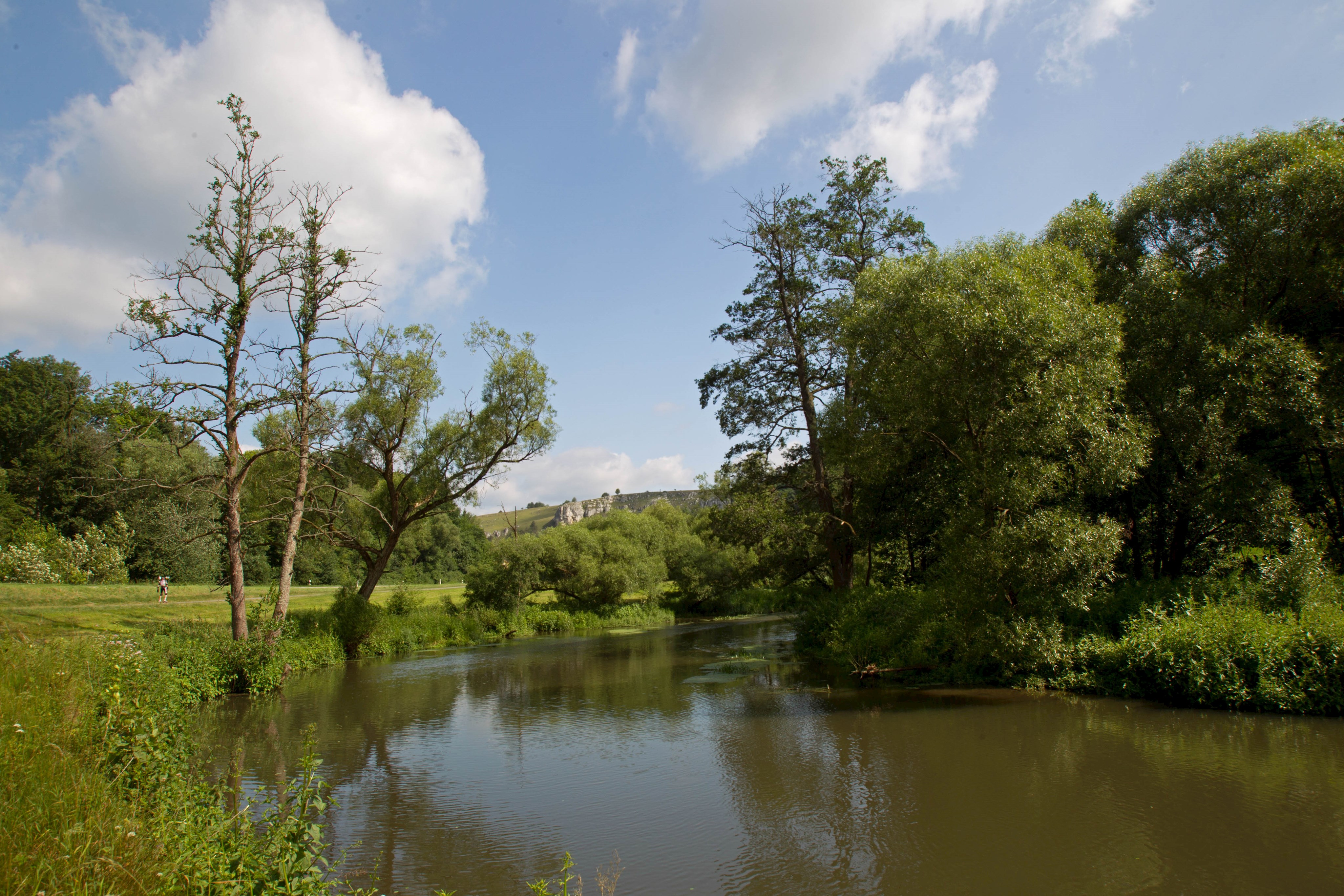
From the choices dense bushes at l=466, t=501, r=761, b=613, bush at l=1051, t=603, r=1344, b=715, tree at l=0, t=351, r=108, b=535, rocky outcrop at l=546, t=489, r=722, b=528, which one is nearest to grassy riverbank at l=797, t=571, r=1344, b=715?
bush at l=1051, t=603, r=1344, b=715

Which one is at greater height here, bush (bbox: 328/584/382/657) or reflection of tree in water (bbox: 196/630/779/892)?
bush (bbox: 328/584/382/657)

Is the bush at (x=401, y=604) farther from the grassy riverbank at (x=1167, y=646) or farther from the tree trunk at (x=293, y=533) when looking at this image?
the grassy riverbank at (x=1167, y=646)

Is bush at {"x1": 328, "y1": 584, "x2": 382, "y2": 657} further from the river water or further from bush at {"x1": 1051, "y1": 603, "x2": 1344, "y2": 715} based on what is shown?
bush at {"x1": 1051, "y1": 603, "x2": 1344, "y2": 715}

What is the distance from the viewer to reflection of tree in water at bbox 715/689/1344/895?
Answer: 7.15 meters

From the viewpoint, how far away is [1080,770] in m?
10.3

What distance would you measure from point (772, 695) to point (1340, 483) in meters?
15.4

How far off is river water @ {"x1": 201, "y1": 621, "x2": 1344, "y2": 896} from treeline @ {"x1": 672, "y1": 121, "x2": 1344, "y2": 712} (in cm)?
169

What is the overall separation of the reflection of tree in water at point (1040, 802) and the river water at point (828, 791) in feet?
0.13

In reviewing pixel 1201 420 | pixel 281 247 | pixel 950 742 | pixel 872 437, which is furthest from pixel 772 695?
pixel 281 247

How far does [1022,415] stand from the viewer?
1522cm

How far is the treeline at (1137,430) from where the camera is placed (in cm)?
1473

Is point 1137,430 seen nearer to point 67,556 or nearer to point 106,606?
point 106,606

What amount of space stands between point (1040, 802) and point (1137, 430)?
34.4 feet

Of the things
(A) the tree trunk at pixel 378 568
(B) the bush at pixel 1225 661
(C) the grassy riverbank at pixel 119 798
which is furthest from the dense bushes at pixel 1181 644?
(A) the tree trunk at pixel 378 568
